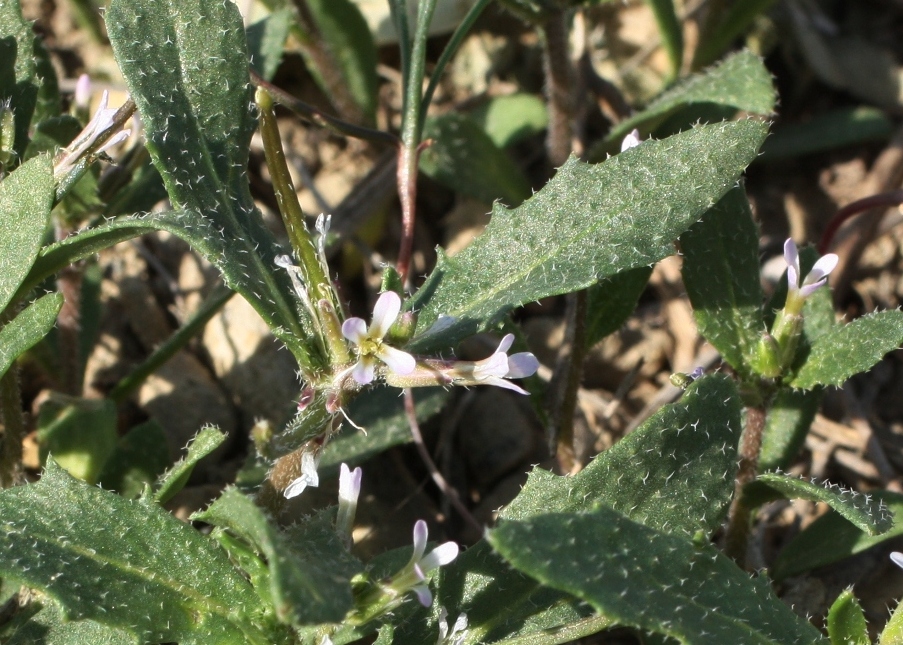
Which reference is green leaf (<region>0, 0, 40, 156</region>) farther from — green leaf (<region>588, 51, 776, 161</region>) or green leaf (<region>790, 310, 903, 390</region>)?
green leaf (<region>790, 310, 903, 390</region>)

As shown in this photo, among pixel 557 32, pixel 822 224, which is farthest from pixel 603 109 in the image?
pixel 822 224

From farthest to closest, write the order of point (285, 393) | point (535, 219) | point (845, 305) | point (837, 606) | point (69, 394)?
point (845, 305), point (285, 393), point (69, 394), point (535, 219), point (837, 606)

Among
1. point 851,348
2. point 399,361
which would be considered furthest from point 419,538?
point 851,348

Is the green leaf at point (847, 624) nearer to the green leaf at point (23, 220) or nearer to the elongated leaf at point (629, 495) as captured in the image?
the elongated leaf at point (629, 495)

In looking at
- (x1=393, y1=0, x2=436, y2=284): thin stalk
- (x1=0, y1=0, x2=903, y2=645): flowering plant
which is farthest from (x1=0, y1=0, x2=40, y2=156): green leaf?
(x1=393, y1=0, x2=436, y2=284): thin stalk

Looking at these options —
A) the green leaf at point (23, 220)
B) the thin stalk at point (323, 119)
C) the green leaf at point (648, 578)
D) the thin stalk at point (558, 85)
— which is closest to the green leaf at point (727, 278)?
the green leaf at point (648, 578)

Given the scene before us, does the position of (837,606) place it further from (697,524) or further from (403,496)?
(403,496)
